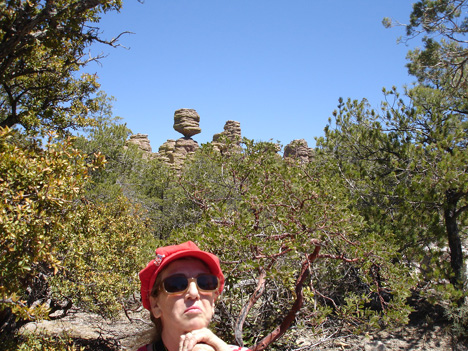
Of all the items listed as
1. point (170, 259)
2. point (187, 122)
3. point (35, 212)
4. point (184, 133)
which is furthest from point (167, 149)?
point (170, 259)

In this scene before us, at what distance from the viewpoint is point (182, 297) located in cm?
144

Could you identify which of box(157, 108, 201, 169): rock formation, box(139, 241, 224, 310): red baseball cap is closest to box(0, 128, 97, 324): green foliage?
box(139, 241, 224, 310): red baseball cap

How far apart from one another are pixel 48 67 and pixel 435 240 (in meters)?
8.45

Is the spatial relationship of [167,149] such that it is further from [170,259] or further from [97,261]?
[170,259]

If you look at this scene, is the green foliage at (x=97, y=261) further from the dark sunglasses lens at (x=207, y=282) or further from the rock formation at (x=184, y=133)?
the rock formation at (x=184, y=133)

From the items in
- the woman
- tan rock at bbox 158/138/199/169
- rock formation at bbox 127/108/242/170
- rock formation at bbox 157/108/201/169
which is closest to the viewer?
the woman

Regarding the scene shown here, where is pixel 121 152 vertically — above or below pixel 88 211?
above

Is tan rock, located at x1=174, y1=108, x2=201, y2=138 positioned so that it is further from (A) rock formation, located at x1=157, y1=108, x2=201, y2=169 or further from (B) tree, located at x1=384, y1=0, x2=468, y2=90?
(B) tree, located at x1=384, y1=0, x2=468, y2=90

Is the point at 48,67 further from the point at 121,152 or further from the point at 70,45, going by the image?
the point at 121,152

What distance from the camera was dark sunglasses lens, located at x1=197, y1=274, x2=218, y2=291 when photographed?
4.93 feet

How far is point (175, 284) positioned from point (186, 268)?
0.10 m

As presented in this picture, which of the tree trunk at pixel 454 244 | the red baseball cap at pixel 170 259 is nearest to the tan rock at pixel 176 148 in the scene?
the tree trunk at pixel 454 244

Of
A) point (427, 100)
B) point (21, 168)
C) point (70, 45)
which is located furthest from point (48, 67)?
point (427, 100)

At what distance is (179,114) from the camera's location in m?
51.5
